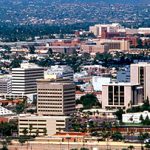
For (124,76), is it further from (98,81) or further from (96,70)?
(96,70)

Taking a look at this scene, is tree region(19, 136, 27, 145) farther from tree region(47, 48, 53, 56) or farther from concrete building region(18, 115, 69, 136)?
tree region(47, 48, 53, 56)

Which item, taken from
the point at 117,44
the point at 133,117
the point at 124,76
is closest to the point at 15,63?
the point at 124,76

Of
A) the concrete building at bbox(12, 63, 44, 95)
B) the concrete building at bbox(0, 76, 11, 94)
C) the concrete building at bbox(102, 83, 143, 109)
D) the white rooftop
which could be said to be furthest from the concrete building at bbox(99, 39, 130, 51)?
the white rooftop

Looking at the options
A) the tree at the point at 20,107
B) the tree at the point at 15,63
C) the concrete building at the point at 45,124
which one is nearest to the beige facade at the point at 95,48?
the tree at the point at 15,63

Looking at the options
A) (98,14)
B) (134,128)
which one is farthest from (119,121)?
(98,14)

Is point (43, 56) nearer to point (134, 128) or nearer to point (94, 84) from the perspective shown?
Result: point (94, 84)

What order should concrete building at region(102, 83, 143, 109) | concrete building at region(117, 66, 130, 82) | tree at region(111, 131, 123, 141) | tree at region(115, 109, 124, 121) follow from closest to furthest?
tree at region(111, 131, 123, 141)
tree at region(115, 109, 124, 121)
concrete building at region(102, 83, 143, 109)
concrete building at region(117, 66, 130, 82)

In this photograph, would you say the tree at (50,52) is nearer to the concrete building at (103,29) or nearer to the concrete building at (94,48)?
the concrete building at (94,48)
